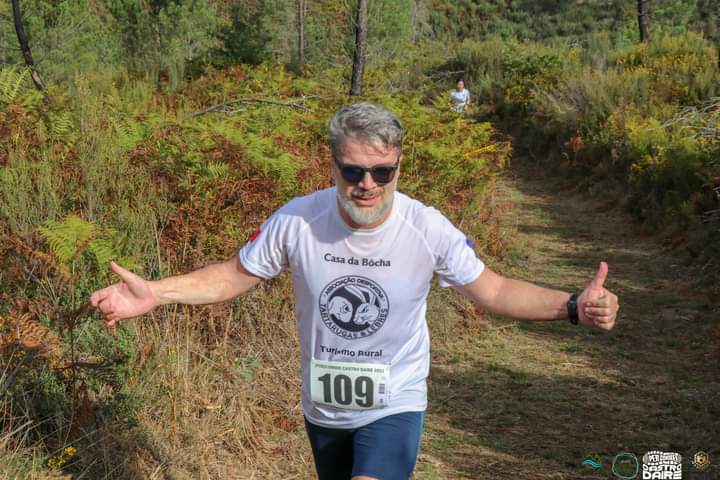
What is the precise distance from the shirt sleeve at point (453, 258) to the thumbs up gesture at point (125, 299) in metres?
1.08

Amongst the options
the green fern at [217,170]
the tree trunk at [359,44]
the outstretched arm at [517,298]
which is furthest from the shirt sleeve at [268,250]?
the tree trunk at [359,44]

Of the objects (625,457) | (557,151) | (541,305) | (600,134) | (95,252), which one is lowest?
(557,151)

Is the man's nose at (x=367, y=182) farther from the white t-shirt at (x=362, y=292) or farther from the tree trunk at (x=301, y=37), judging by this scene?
the tree trunk at (x=301, y=37)

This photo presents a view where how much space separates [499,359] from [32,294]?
13.8 ft

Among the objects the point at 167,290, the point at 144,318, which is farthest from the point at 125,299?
the point at 144,318

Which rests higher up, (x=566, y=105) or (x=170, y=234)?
(x=170, y=234)

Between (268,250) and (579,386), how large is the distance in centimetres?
458

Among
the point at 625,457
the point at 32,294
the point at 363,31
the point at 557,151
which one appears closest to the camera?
the point at 32,294

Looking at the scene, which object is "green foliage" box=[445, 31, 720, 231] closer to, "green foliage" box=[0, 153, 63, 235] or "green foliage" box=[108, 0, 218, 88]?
"green foliage" box=[0, 153, 63, 235]

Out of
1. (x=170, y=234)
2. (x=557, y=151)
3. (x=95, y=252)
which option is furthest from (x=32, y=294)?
(x=557, y=151)

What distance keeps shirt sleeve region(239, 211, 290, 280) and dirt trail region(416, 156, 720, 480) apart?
9.14 feet

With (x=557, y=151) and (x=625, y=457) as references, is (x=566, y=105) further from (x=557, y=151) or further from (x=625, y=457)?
(x=625, y=457)

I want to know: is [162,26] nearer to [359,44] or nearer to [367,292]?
[359,44]

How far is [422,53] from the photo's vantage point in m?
39.7
